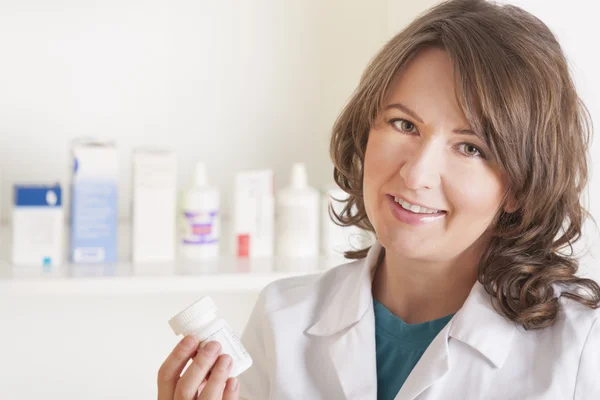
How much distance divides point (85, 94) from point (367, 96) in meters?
0.83

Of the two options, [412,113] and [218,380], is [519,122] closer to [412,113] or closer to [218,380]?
[412,113]

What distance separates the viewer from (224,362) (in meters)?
0.90

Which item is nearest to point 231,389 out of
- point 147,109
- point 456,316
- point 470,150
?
point 456,316

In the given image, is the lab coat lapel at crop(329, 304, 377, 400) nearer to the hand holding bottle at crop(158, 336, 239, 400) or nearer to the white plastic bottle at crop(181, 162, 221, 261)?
the hand holding bottle at crop(158, 336, 239, 400)

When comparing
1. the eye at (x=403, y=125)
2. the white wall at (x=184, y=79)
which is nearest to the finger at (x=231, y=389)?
the eye at (x=403, y=125)

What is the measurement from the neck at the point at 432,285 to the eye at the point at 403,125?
0.59 ft

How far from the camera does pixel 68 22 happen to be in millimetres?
1615

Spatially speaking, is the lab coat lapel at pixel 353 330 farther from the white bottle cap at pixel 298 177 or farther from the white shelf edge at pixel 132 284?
the white bottle cap at pixel 298 177

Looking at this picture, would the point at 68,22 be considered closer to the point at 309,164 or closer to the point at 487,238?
the point at 309,164

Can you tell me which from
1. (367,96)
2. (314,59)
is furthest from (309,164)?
(367,96)

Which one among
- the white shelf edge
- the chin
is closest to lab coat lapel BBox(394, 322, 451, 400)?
the chin

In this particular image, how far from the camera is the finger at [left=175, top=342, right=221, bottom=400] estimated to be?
0.89 meters

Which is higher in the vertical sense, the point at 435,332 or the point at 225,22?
the point at 225,22

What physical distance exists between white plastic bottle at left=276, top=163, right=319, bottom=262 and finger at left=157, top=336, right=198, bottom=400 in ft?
2.11
